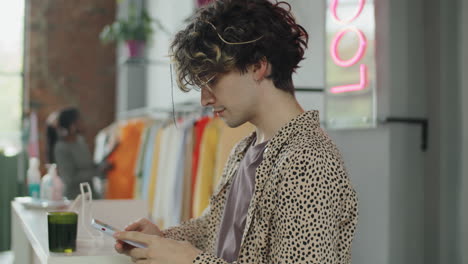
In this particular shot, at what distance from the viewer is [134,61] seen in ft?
17.8

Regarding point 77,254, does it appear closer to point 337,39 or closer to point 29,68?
point 337,39

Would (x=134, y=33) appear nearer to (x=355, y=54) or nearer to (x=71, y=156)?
(x=71, y=156)

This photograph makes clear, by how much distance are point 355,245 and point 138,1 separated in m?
5.16

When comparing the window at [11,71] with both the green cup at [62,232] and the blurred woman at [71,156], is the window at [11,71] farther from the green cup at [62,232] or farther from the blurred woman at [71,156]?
the green cup at [62,232]

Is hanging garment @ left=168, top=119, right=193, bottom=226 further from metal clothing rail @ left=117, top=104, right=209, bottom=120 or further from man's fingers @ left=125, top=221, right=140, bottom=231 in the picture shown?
man's fingers @ left=125, top=221, right=140, bottom=231

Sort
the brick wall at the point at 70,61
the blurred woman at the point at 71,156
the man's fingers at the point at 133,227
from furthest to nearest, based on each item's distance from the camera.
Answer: the brick wall at the point at 70,61
the blurred woman at the point at 71,156
the man's fingers at the point at 133,227

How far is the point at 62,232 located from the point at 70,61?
6147 mm

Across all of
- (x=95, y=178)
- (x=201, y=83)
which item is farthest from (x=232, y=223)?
(x=95, y=178)

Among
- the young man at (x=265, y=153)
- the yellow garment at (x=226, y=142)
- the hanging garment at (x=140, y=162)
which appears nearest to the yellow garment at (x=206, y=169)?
the yellow garment at (x=226, y=142)

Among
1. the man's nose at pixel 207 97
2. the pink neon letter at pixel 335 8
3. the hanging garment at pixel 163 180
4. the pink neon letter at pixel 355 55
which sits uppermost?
the pink neon letter at pixel 335 8

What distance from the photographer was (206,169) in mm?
3471

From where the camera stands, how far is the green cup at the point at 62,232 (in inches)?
56.6

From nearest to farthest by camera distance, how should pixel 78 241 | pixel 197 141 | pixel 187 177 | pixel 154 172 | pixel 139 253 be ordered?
pixel 139 253 < pixel 78 241 < pixel 197 141 < pixel 187 177 < pixel 154 172

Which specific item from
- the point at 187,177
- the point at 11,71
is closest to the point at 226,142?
the point at 187,177
